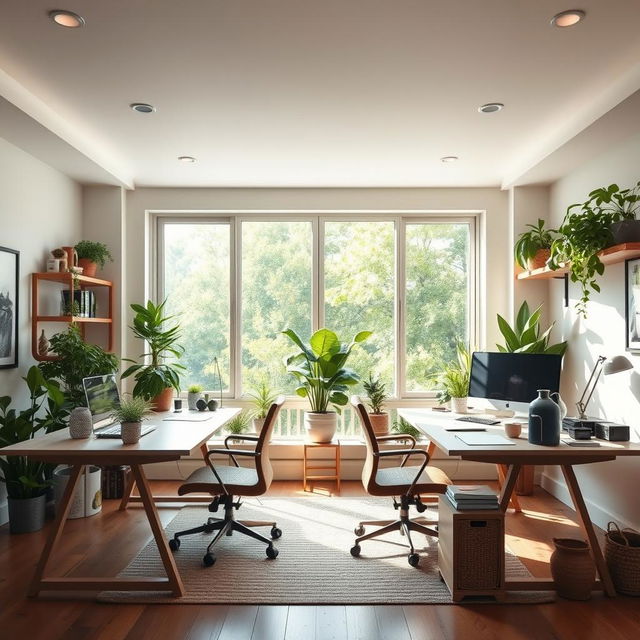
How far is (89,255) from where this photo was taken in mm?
4824

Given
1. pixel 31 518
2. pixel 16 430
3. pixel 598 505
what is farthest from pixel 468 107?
pixel 31 518

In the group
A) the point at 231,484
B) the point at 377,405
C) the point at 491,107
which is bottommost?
the point at 231,484

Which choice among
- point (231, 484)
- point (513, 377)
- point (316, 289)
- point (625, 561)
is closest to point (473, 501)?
point (625, 561)

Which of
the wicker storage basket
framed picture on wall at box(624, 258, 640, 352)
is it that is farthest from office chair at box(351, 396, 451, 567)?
framed picture on wall at box(624, 258, 640, 352)

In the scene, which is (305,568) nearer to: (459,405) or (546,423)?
(546,423)

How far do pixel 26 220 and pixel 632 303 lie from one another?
4.23 meters

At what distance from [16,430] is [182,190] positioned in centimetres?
268

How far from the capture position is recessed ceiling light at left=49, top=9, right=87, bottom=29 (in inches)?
101

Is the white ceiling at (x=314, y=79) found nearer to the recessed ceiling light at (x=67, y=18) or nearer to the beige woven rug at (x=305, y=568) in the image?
the recessed ceiling light at (x=67, y=18)

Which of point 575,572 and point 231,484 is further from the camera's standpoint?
point 231,484

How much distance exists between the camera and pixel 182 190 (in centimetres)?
546

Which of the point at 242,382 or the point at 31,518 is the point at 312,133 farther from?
the point at 31,518

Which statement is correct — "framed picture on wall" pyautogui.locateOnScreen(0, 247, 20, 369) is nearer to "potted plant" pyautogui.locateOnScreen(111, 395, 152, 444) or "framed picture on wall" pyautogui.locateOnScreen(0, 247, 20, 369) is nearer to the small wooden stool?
"potted plant" pyautogui.locateOnScreen(111, 395, 152, 444)

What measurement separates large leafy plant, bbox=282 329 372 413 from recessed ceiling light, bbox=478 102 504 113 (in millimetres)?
2281
